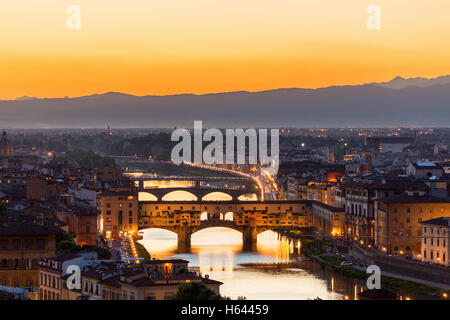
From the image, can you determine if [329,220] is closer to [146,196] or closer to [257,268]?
[257,268]

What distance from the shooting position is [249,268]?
30.2 metres

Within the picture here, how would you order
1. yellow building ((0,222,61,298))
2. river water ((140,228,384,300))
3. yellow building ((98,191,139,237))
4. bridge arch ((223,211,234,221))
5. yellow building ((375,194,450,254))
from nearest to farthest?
yellow building ((0,222,61,298)) → river water ((140,228,384,300)) → yellow building ((375,194,450,254)) → yellow building ((98,191,139,237)) → bridge arch ((223,211,234,221))

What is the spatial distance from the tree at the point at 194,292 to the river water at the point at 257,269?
7.49 m

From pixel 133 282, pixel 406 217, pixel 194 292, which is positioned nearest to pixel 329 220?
pixel 406 217

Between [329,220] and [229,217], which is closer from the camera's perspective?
[329,220]

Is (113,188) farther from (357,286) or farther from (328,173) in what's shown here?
(357,286)

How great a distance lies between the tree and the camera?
49.2 feet

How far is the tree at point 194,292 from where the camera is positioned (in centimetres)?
1500

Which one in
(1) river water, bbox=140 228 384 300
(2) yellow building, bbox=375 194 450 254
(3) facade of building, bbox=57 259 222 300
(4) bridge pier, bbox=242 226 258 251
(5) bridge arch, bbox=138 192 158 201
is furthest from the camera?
(5) bridge arch, bbox=138 192 158 201

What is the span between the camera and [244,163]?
332 feet

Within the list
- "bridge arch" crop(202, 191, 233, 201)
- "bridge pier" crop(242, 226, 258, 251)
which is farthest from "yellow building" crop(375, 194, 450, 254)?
"bridge arch" crop(202, 191, 233, 201)

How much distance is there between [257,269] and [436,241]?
444cm

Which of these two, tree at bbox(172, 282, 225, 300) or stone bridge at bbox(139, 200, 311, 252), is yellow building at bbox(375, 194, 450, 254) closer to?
stone bridge at bbox(139, 200, 311, 252)

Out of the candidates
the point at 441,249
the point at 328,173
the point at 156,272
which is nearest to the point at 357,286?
the point at 441,249
